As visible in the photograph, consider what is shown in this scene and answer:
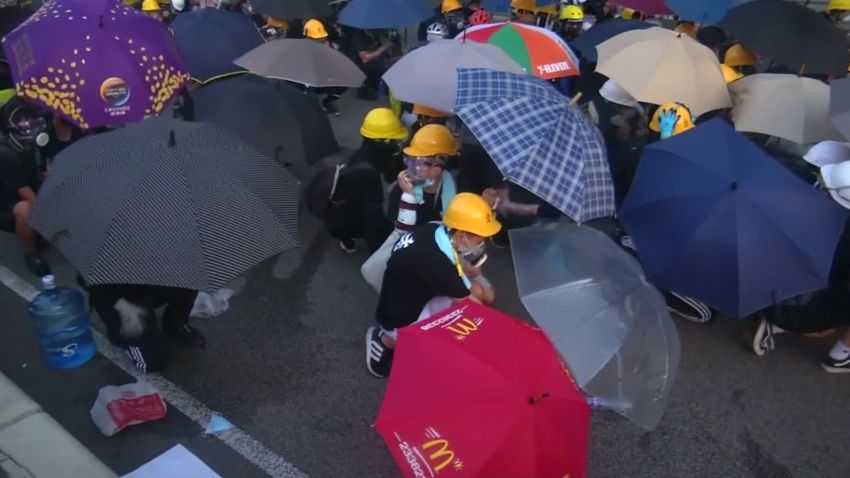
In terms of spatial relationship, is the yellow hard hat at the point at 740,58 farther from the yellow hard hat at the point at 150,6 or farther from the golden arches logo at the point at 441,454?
the yellow hard hat at the point at 150,6

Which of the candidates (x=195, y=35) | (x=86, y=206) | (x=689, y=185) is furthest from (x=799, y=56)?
(x=86, y=206)

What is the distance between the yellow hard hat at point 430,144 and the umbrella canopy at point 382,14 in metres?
3.37

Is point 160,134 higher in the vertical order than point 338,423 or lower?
higher

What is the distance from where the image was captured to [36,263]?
510 centimetres

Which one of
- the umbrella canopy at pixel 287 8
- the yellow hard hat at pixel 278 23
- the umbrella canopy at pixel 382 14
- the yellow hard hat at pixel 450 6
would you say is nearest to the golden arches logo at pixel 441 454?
the umbrella canopy at pixel 382 14

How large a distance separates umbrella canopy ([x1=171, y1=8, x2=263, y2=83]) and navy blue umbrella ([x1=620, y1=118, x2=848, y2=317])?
14.4ft

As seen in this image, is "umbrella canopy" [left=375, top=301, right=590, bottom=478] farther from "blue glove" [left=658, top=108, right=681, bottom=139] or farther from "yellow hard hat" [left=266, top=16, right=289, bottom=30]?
"yellow hard hat" [left=266, top=16, right=289, bottom=30]

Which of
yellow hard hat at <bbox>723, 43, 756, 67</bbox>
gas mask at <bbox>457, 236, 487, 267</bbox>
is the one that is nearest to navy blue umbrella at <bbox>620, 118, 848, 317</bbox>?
gas mask at <bbox>457, 236, 487, 267</bbox>

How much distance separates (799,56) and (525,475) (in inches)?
240

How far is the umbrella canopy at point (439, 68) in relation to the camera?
5.29m

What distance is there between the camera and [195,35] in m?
6.67

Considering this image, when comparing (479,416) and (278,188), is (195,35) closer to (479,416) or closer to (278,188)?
(278,188)

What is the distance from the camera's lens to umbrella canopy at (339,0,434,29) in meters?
7.70

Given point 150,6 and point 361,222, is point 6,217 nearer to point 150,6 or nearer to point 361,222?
point 361,222
